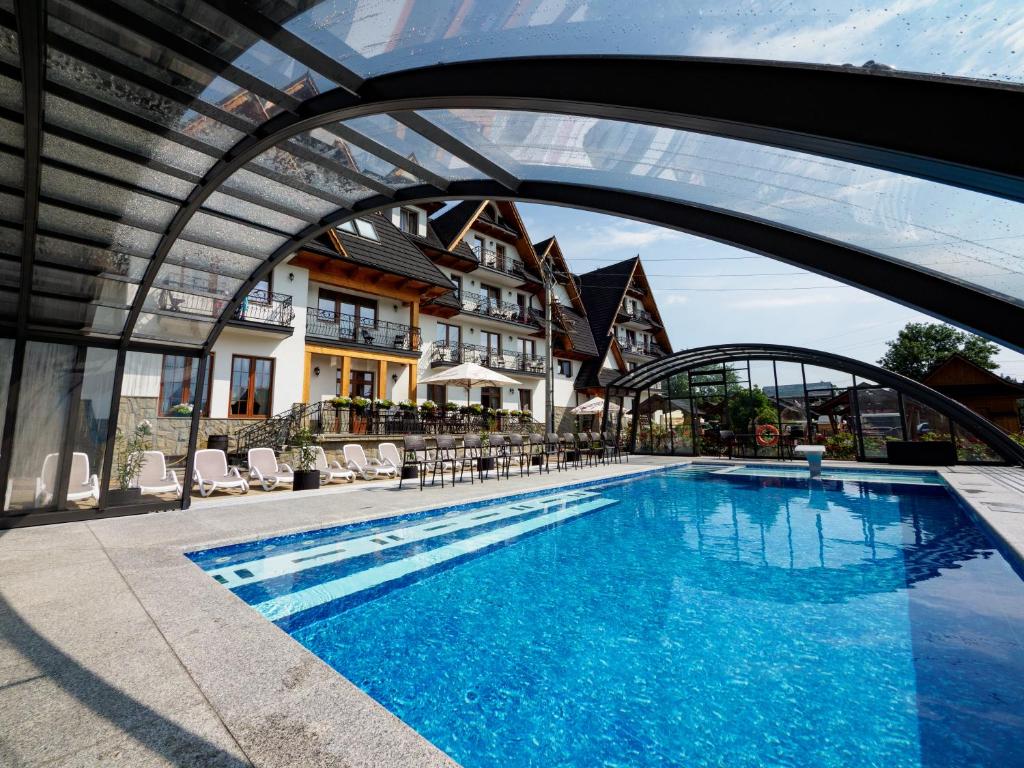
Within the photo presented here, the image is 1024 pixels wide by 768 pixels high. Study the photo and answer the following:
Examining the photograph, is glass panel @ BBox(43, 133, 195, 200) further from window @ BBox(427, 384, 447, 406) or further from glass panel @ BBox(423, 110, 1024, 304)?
window @ BBox(427, 384, 447, 406)

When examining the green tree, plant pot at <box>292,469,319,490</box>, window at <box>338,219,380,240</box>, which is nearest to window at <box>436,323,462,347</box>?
window at <box>338,219,380,240</box>

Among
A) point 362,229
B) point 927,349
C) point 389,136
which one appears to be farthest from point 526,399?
point 927,349

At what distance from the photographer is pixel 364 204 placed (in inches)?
216

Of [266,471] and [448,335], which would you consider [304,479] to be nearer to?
[266,471]

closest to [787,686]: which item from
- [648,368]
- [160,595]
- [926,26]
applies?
[926,26]

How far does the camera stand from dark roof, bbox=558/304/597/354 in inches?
968

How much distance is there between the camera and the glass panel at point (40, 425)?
Result: 575 cm

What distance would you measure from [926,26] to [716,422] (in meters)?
20.4

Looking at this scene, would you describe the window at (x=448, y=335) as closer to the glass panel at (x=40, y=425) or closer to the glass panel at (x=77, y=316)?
the glass panel at (x=77, y=316)

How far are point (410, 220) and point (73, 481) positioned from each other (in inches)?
622

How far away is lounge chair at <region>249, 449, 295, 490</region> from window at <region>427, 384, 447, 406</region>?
8620 mm

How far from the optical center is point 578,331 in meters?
26.1

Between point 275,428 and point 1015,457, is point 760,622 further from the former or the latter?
point 1015,457

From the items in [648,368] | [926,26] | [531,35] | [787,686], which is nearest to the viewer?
[926,26]
